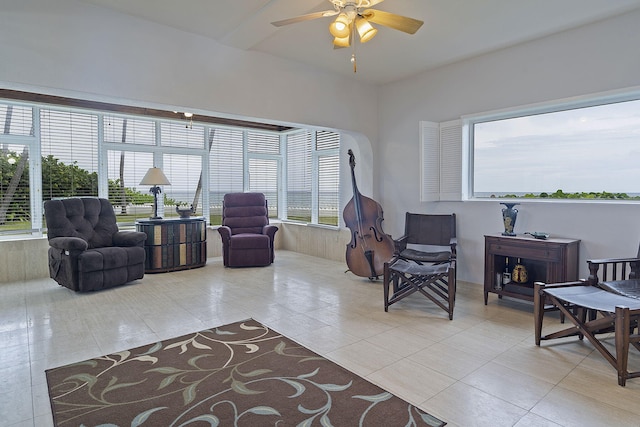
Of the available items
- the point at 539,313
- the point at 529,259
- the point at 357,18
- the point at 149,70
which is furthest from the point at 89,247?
the point at 529,259

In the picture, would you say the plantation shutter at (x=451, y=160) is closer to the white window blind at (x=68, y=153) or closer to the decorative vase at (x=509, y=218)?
the decorative vase at (x=509, y=218)

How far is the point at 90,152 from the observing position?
18.7 ft

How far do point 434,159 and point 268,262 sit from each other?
119 inches

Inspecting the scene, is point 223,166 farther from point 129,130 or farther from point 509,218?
point 509,218

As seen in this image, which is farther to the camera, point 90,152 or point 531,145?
point 90,152

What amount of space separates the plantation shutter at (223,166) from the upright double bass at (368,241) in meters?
3.29

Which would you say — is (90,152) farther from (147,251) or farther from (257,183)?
(257,183)

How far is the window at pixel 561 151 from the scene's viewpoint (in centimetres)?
359

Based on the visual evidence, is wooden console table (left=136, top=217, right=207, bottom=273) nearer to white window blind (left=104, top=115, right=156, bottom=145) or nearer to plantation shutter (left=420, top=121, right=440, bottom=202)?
white window blind (left=104, top=115, right=156, bottom=145)

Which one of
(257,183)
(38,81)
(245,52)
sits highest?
(245,52)

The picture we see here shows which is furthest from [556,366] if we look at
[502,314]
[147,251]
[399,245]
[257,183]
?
[257,183]

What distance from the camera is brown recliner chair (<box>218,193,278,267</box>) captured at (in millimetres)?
5812

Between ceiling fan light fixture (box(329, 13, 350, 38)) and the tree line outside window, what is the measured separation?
370cm

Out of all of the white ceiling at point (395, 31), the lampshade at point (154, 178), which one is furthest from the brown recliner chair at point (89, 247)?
the white ceiling at point (395, 31)
